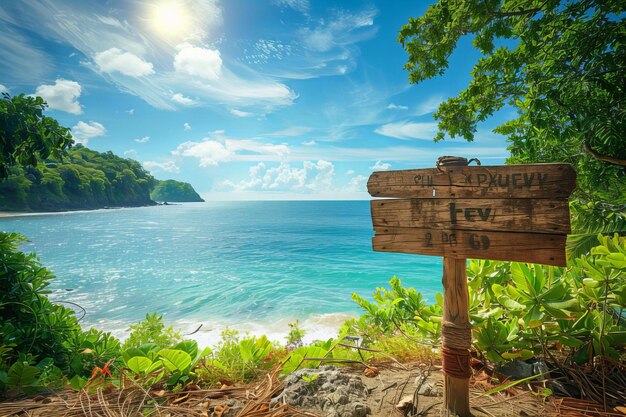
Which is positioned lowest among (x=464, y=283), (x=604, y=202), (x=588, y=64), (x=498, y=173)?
(x=464, y=283)

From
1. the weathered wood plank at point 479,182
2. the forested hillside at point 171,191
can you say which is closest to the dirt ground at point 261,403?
the weathered wood plank at point 479,182

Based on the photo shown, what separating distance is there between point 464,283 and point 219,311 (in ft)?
49.8

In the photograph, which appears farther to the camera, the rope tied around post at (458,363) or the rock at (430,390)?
the rock at (430,390)

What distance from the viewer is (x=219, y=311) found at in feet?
49.4

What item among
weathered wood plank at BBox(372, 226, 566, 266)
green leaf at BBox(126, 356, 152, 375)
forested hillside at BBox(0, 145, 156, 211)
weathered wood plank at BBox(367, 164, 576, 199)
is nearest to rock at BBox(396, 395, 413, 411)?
A: weathered wood plank at BBox(372, 226, 566, 266)

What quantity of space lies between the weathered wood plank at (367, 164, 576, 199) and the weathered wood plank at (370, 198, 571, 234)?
4cm

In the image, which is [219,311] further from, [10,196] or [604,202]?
[10,196]

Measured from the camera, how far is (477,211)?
1.76 metres

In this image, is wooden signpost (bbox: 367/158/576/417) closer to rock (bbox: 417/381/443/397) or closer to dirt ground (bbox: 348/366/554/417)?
dirt ground (bbox: 348/366/554/417)

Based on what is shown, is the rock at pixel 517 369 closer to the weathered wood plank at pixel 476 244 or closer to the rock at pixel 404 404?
the rock at pixel 404 404

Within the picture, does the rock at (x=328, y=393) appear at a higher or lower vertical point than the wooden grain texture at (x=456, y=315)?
lower

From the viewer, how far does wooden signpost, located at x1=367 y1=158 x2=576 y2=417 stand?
1.57 m

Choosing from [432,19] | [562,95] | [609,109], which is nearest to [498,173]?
[562,95]

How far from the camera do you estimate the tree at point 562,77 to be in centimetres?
412
